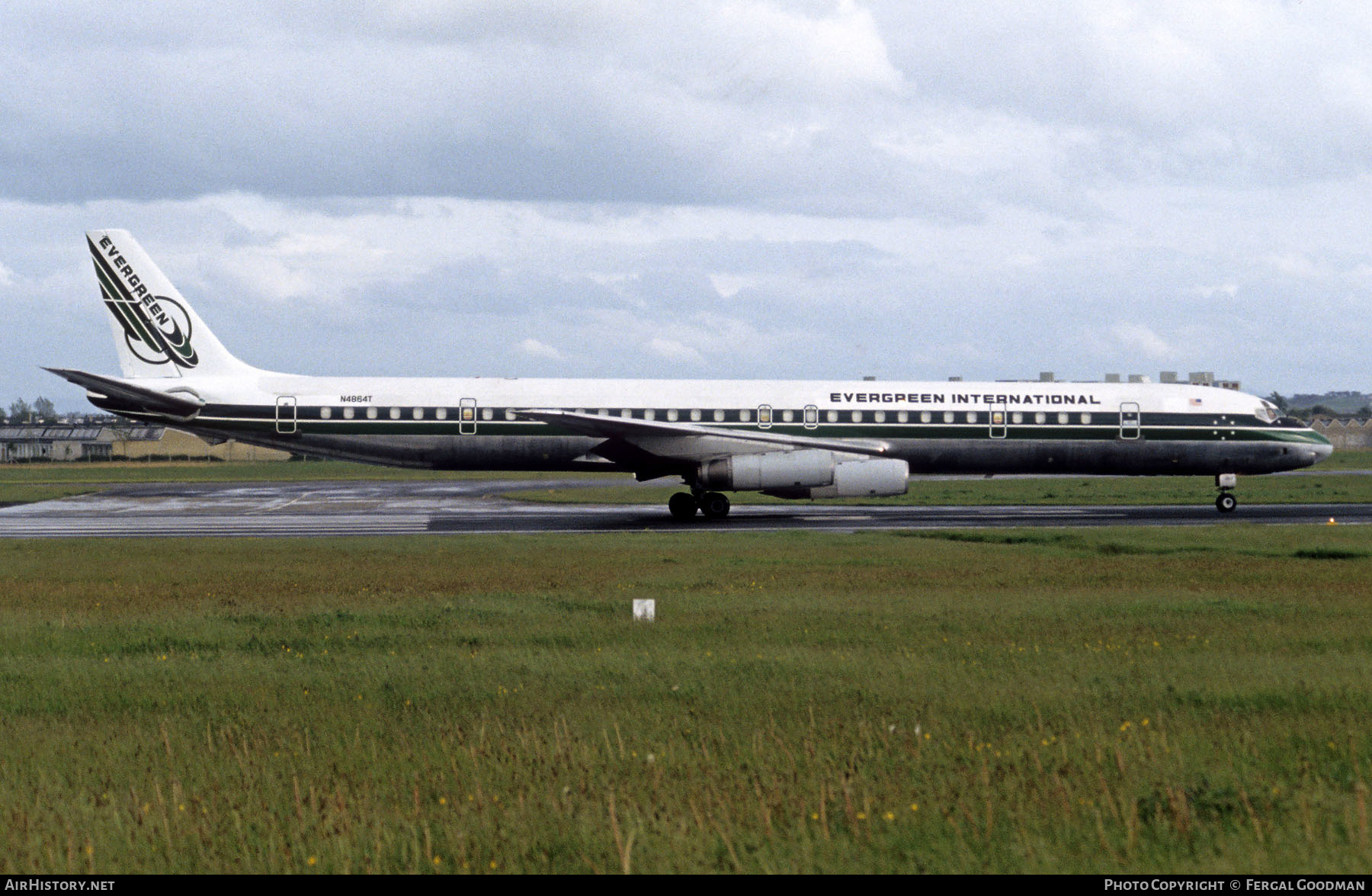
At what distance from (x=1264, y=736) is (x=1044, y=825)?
2.89 meters

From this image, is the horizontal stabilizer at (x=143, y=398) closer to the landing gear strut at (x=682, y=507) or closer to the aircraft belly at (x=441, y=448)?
the aircraft belly at (x=441, y=448)

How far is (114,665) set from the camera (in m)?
12.0

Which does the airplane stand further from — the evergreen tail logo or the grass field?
the grass field

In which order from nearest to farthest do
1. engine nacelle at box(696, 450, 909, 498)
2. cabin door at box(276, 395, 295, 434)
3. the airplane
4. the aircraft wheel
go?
engine nacelle at box(696, 450, 909, 498), the airplane, cabin door at box(276, 395, 295, 434), the aircraft wheel

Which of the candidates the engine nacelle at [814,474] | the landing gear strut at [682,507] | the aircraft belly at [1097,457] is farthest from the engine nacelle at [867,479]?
the landing gear strut at [682,507]

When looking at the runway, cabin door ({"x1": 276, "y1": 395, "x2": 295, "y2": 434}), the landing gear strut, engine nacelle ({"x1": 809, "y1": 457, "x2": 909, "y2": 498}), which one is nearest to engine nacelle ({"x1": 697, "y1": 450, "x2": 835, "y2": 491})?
engine nacelle ({"x1": 809, "y1": 457, "x2": 909, "y2": 498})

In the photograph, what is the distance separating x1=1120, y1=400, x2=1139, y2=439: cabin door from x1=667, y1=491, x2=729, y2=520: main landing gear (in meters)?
11.9

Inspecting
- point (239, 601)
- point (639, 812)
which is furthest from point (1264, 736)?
point (239, 601)

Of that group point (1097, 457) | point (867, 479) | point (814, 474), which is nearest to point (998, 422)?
point (1097, 457)

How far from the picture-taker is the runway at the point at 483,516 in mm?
30969

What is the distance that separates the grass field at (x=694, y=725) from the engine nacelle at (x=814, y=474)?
1215 cm

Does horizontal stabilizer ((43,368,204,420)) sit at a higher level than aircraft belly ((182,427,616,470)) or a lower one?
higher

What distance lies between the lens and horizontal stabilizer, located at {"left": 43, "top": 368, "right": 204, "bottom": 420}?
3184 cm
